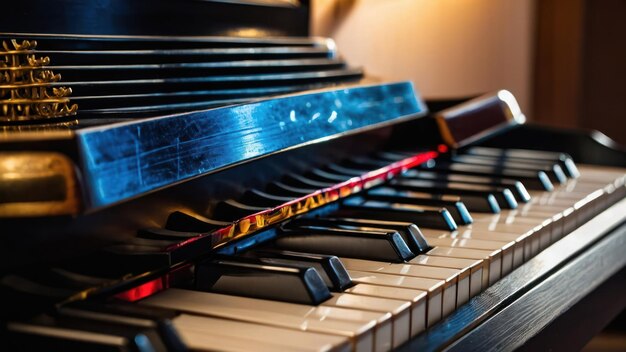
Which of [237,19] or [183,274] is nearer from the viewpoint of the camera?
[183,274]

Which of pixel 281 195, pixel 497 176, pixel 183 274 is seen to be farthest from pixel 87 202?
pixel 497 176

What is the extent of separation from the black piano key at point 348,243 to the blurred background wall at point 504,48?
4.15 feet

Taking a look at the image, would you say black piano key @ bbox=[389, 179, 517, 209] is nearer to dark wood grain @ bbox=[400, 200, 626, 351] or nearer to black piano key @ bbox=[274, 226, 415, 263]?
dark wood grain @ bbox=[400, 200, 626, 351]

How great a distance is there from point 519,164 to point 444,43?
98cm

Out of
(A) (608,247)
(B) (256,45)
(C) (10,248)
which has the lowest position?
(A) (608,247)

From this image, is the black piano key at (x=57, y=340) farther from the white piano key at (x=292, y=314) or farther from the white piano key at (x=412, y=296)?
the white piano key at (x=412, y=296)

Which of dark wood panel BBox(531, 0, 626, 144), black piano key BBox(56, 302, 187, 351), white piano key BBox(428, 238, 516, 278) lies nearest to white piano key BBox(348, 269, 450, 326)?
white piano key BBox(428, 238, 516, 278)

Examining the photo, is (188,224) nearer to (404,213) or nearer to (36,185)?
(36,185)

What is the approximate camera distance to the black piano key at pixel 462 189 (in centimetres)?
160

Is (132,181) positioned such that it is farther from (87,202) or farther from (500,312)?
(500,312)

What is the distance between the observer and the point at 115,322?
81 centimetres

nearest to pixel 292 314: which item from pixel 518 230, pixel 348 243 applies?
pixel 348 243

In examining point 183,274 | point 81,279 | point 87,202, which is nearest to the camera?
point 87,202

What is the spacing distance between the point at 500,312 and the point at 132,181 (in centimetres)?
58
